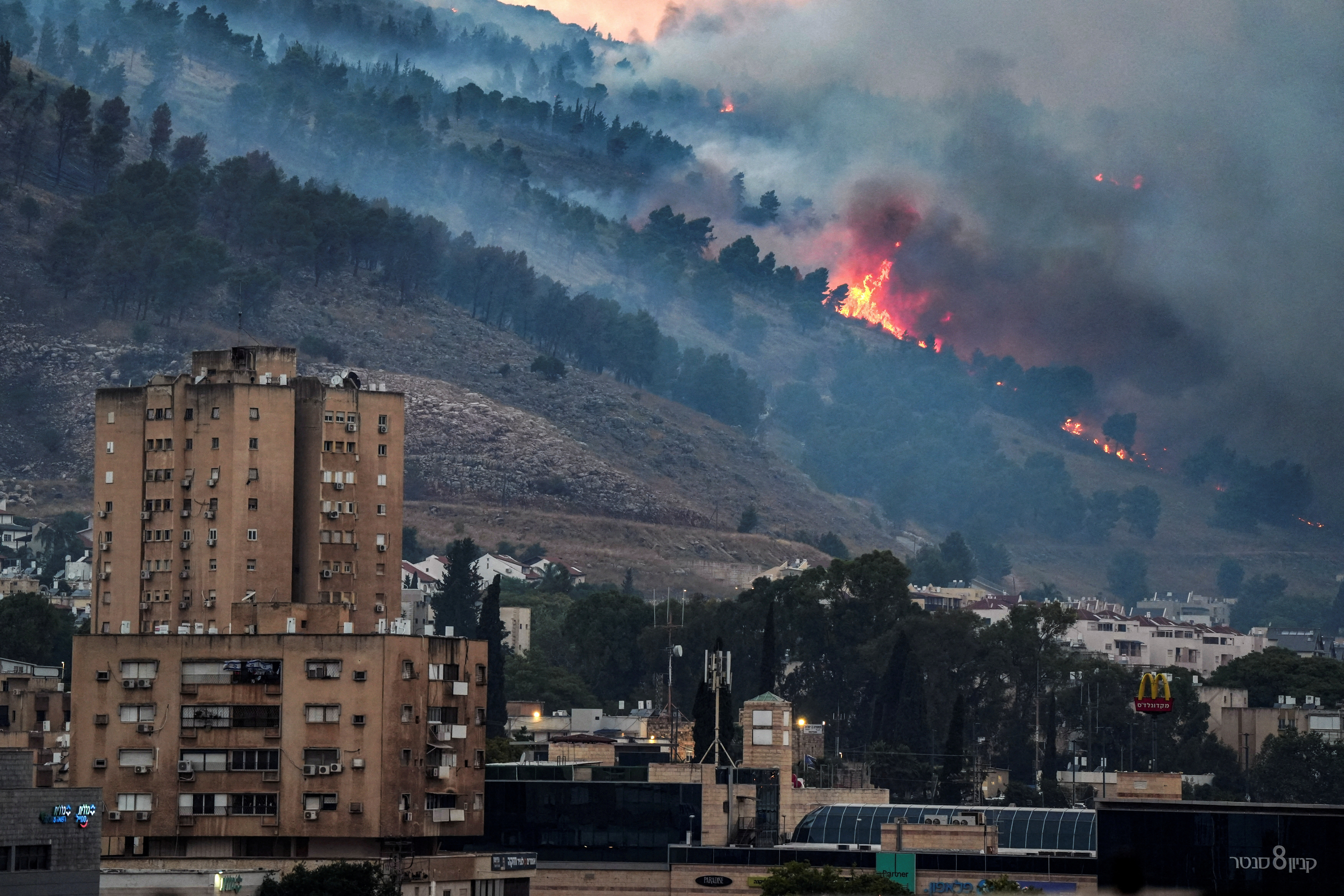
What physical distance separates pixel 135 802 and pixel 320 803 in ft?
29.0

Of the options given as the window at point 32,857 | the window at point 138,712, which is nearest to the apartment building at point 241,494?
the window at point 138,712

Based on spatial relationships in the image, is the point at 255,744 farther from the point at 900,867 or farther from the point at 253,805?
the point at 900,867

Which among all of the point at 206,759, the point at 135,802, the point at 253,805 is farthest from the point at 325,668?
the point at 135,802

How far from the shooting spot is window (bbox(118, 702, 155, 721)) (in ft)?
433

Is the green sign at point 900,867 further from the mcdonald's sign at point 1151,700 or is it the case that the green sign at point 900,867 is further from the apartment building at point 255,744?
the apartment building at point 255,744

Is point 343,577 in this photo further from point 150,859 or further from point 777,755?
point 150,859

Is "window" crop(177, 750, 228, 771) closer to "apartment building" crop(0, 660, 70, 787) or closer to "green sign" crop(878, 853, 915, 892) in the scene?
"green sign" crop(878, 853, 915, 892)

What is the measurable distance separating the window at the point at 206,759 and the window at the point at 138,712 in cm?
239

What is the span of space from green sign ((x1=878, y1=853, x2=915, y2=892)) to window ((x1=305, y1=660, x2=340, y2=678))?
2806 cm

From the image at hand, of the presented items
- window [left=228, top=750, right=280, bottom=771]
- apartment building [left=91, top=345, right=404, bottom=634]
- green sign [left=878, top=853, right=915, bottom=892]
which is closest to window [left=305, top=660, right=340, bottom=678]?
window [left=228, top=750, right=280, bottom=771]

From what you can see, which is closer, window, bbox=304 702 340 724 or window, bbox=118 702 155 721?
window, bbox=118 702 155 721

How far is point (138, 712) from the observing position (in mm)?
132000

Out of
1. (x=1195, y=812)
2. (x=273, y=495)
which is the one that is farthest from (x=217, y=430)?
(x=1195, y=812)

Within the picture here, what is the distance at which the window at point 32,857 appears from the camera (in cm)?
9675
